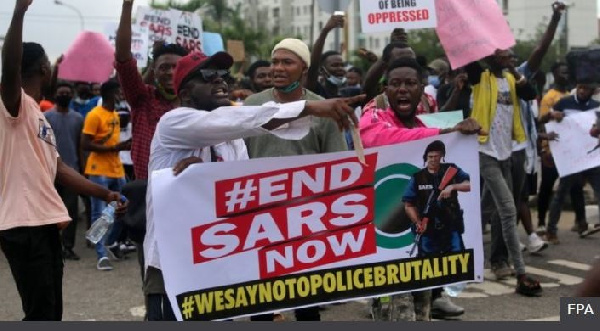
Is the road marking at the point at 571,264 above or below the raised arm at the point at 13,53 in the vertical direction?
below

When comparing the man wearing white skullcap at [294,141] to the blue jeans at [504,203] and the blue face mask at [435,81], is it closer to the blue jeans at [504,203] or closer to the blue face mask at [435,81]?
the blue jeans at [504,203]

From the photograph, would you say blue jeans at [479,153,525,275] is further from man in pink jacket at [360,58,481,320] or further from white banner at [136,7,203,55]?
white banner at [136,7,203,55]

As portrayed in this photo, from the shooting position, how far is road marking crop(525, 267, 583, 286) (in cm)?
827

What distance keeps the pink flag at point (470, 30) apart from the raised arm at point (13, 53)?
299cm

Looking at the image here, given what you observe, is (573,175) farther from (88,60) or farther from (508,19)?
(508,19)

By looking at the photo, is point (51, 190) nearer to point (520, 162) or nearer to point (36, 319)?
point (36, 319)

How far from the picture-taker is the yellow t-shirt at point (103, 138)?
10.2 metres

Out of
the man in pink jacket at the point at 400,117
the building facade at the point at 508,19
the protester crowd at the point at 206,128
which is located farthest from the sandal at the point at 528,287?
the building facade at the point at 508,19

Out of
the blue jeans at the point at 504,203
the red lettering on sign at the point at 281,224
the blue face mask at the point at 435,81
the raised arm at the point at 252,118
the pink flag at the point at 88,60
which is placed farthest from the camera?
the blue face mask at the point at 435,81

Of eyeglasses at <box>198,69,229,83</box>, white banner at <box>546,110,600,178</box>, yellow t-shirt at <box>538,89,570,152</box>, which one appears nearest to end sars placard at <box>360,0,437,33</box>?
eyeglasses at <box>198,69,229,83</box>

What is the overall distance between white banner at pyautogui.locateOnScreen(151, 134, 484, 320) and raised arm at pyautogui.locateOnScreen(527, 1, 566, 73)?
3.07m

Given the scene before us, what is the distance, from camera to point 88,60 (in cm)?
1155

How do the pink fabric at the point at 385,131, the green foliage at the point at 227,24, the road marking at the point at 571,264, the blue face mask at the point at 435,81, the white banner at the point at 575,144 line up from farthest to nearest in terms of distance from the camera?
the green foliage at the point at 227,24, the blue face mask at the point at 435,81, the white banner at the point at 575,144, the road marking at the point at 571,264, the pink fabric at the point at 385,131

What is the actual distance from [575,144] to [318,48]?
14.3 feet
